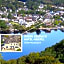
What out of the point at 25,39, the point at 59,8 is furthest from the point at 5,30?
the point at 59,8

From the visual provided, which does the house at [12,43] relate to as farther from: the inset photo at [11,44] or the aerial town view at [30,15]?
the aerial town view at [30,15]

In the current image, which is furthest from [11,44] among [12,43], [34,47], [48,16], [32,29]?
[48,16]

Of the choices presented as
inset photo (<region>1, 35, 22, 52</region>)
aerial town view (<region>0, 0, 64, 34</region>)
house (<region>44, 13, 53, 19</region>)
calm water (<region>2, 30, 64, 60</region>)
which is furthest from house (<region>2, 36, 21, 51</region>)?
house (<region>44, 13, 53, 19</region>)

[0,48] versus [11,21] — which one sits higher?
[0,48]

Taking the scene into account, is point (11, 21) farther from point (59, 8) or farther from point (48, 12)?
point (59, 8)

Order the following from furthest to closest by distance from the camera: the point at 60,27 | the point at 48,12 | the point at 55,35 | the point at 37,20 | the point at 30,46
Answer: the point at 48,12 → the point at 37,20 → the point at 60,27 → the point at 55,35 → the point at 30,46

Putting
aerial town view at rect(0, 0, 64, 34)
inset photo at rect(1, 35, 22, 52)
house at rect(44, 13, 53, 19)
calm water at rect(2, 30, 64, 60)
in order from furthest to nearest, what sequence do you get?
house at rect(44, 13, 53, 19) < aerial town view at rect(0, 0, 64, 34) < calm water at rect(2, 30, 64, 60) < inset photo at rect(1, 35, 22, 52)

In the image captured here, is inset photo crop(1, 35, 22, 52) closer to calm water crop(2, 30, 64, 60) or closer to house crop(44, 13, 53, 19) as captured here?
calm water crop(2, 30, 64, 60)

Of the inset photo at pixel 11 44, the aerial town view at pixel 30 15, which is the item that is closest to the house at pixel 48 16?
the aerial town view at pixel 30 15
